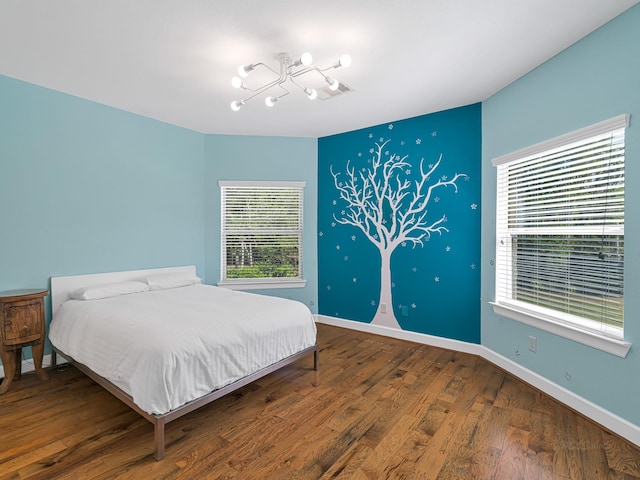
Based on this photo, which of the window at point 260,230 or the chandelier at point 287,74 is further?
the window at point 260,230

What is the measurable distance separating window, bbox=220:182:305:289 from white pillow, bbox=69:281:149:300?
1313mm

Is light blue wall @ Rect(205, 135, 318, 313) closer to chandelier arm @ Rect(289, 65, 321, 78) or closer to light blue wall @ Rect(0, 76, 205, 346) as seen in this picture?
light blue wall @ Rect(0, 76, 205, 346)

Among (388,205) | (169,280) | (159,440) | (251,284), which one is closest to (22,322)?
(169,280)

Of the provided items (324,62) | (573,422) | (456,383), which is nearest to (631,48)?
(324,62)

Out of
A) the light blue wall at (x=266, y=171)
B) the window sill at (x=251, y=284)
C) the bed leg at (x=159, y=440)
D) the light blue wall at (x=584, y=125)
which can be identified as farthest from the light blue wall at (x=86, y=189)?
the light blue wall at (x=584, y=125)

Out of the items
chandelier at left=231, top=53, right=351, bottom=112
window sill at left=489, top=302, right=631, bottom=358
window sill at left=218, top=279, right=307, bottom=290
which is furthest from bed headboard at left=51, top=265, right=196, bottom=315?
window sill at left=489, top=302, right=631, bottom=358

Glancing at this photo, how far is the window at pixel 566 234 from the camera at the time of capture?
7.08ft

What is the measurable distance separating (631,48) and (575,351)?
203 cm

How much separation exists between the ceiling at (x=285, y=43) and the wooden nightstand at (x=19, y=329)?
188cm

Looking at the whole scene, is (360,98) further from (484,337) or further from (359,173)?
(484,337)

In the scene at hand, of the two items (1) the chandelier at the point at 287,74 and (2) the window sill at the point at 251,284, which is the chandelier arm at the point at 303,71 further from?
(2) the window sill at the point at 251,284

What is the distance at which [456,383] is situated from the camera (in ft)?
9.04

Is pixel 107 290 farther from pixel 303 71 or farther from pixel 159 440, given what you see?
pixel 303 71

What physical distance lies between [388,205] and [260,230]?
71.0 inches
